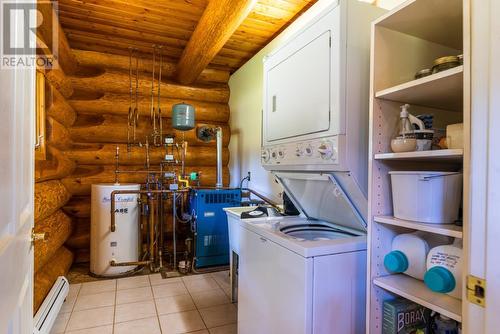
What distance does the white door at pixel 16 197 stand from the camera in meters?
0.73

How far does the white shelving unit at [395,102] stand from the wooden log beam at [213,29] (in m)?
1.12

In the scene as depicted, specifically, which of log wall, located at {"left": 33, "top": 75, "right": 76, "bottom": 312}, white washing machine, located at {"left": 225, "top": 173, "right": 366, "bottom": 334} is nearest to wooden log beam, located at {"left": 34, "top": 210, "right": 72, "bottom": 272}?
log wall, located at {"left": 33, "top": 75, "right": 76, "bottom": 312}

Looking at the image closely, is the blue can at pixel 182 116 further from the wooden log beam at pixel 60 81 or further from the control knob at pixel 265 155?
the control knob at pixel 265 155

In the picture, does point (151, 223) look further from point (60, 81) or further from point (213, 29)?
point (213, 29)

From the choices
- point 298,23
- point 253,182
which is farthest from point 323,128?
point 253,182

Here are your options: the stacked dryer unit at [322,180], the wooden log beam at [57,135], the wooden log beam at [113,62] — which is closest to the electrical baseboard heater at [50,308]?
the wooden log beam at [57,135]

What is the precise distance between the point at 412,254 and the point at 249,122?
2.87 m

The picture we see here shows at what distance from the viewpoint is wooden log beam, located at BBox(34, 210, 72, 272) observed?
2.30m

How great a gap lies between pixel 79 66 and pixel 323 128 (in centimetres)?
367

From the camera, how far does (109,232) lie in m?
3.21

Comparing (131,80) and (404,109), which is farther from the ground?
(131,80)

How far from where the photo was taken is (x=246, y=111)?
3861mm

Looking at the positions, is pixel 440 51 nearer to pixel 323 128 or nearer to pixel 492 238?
pixel 323 128

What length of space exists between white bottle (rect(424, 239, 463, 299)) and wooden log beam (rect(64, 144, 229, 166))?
139 inches
